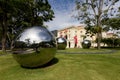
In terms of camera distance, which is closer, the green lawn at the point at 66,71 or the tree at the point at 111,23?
the green lawn at the point at 66,71

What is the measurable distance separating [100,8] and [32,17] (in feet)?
53.1

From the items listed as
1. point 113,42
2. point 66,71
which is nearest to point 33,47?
point 66,71

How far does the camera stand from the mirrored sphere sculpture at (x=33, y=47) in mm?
13258

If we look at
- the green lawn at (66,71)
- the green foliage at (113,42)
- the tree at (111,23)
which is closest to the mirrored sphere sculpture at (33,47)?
the green lawn at (66,71)

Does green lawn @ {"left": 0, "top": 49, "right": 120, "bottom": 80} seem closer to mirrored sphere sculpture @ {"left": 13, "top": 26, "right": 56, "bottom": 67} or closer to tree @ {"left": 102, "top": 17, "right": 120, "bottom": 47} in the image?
mirrored sphere sculpture @ {"left": 13, "top": 26, "right": 56, "bottom": 67}

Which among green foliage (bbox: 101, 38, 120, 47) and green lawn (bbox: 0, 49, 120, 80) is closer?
green lawn (bbox: 0, 49, 120, 80)

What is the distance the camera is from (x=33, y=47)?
A: 13219mm

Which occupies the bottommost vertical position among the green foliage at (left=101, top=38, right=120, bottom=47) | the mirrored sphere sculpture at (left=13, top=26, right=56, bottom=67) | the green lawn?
the green lawn

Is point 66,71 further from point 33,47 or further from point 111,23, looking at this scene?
point 111,23

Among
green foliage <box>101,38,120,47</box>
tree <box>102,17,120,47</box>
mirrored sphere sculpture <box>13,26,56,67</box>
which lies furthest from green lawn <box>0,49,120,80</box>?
green foliage <box>101,38,120,47</box>

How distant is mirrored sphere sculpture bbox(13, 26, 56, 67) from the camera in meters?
13.3

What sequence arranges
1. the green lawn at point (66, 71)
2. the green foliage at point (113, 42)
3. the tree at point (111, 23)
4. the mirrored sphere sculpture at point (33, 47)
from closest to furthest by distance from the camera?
1. the green lawn at point (66, 71)
2. the mirrored sphere sculpture at point (33, 47)
3. the tree at point (111, 23)
4. the green foliage at point (113, 42)

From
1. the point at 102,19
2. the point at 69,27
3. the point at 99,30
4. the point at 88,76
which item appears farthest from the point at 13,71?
the point at 69,27

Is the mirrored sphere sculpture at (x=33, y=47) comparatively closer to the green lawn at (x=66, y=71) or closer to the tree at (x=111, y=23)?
the green lawn at (x=66, y=71)
